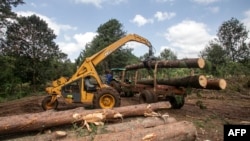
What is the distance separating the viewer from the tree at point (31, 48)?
30.3 m

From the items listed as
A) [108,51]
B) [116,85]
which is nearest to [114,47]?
[108,51]

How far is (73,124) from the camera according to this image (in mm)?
7074

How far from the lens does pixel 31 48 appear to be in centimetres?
3219

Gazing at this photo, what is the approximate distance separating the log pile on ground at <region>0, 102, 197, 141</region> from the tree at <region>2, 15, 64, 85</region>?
2419 cm

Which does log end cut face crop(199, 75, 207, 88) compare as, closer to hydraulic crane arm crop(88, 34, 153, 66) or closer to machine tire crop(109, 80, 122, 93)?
hydraulic crane arm crop(88, 34, 153, 66)

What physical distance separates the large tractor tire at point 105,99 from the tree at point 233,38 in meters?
37.9

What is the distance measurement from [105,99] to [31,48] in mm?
23785

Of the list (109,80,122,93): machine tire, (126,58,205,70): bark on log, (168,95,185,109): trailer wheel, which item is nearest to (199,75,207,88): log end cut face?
(126,58,205,70): bark on log

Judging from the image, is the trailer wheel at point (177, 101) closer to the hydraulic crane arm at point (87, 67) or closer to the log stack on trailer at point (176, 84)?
the log stack on trailer at point (176, 84)

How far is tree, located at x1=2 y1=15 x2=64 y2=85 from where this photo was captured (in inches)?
1195

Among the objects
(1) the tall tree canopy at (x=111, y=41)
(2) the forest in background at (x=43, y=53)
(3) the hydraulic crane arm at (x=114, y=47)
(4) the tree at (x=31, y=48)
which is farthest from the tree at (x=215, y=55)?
(3) the hydraulic crane arm at (x=114, y=47)

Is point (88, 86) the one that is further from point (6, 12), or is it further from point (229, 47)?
point (229, 47)

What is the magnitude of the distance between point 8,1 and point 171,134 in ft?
78.8

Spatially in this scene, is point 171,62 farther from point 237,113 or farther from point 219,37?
point 219,37
